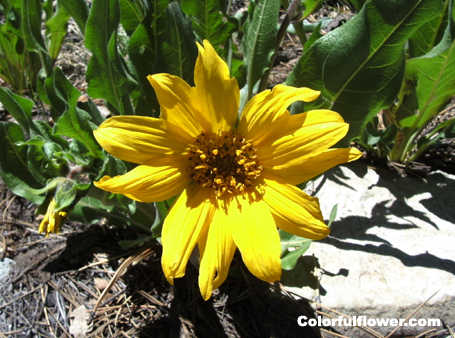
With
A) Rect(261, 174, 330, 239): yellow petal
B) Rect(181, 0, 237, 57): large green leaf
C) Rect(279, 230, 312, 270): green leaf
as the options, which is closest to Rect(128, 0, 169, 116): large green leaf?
Rect(181, 0, 237, 57): large green leaf

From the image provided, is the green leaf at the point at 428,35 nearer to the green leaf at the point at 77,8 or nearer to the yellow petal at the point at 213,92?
the yellow petal at the point at 213,92

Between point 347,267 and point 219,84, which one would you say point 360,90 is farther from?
point 347,267

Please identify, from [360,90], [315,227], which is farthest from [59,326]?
[360,90]

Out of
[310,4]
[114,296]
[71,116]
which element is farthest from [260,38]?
[114,296]

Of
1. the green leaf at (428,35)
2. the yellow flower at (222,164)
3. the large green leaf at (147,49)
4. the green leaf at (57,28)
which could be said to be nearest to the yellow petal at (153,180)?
the yellow flower at (222,164)

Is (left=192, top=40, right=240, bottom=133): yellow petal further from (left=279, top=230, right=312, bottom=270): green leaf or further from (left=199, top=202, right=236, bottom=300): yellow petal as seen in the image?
(left=279, top=230, right=312, bottom=270): green leaf

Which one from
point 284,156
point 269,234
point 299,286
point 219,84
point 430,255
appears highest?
point 219,84

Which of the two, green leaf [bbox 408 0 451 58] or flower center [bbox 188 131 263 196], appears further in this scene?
green leaf [bbox 408 0 451 58]
